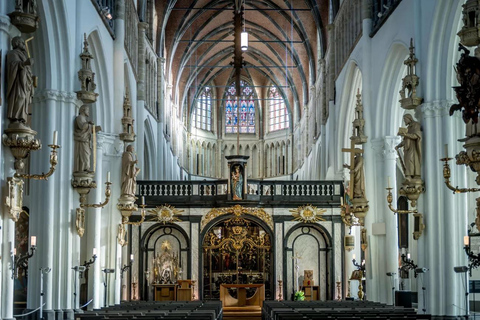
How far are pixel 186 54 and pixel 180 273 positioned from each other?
834 inches

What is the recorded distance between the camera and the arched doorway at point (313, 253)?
31.5 metres

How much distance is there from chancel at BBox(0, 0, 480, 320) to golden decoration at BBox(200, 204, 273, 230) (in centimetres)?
6

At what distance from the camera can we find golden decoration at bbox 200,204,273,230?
3110 centimetres

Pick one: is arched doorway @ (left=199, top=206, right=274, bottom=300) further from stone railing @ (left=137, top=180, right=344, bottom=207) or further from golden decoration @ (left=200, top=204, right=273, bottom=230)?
stone railing @ (left=137, top=180, right=344, bottom=207)

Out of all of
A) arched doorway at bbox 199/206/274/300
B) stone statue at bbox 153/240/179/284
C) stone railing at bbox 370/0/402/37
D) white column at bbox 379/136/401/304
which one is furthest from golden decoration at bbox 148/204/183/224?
stone railing at bbox 370/0/402/37

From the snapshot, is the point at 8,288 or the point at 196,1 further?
the point at 196,1

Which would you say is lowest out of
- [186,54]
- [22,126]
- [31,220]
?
[31,220]

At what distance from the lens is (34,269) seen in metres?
17.7

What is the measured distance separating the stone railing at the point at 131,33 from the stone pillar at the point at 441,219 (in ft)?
43.9

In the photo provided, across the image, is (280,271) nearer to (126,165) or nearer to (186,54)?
(126,165)

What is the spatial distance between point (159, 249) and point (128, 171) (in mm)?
7622

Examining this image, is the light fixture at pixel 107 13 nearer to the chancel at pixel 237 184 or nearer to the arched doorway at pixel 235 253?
the chancel at pixel 237 184

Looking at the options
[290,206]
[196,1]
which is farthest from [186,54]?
[290,206]

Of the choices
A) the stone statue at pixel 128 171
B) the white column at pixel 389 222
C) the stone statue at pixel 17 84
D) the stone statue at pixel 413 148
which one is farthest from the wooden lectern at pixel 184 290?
the stone statue at pixel 17 84
